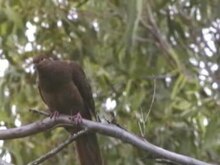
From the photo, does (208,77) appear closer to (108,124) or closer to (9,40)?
(9,40)

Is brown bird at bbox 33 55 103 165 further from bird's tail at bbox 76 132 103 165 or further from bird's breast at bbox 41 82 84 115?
bird's tail at bbox 76 132 103 165

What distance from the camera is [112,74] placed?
3.90 meters

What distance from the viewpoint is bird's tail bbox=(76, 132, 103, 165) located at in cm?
272

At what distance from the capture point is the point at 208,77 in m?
4.05

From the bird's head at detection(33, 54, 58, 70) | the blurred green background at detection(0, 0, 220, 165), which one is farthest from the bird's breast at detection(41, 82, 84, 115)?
the blurred green background at detection(0, 0, 220, 165)

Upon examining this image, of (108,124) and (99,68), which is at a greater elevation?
(108,124)

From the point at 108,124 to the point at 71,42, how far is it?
1748mm

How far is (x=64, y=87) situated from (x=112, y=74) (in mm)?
871

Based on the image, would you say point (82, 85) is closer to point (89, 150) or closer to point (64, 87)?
point (64, 87)

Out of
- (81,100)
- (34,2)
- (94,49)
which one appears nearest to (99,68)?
(94,49)

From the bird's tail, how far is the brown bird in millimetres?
154

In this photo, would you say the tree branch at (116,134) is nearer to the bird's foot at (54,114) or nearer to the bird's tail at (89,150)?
the bird's foot at (54,114)

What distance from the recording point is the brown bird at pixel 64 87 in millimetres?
2984

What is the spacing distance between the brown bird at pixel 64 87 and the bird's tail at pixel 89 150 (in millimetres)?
154
